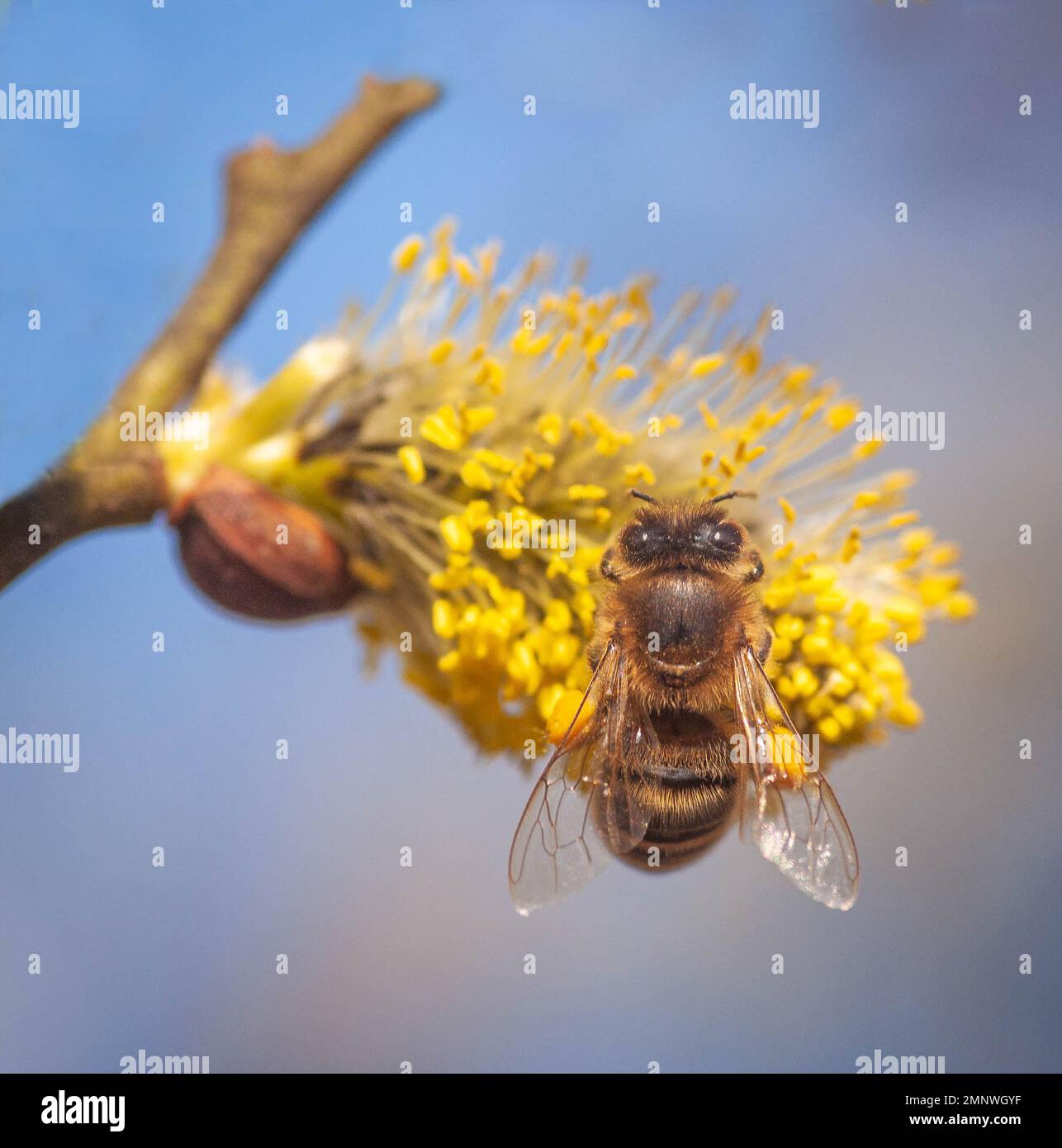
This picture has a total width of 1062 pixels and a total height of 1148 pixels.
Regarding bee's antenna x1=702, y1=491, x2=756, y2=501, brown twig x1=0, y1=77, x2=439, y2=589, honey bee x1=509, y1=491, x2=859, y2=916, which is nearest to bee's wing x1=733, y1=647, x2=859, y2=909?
honey bee x1=509, y1=491, x2=859, y2=916

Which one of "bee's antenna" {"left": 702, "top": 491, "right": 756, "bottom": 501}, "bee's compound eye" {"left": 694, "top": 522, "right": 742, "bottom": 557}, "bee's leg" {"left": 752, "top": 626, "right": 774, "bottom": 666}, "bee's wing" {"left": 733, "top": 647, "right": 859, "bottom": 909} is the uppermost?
"bee's antenna" {"left": 702, "top": 491, "right": 756, "bottom": 501}

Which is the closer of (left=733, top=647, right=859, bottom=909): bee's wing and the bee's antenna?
(left=733, top=647, right=859, bottom=909): bee's wing

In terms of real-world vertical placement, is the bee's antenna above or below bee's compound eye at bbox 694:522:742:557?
above

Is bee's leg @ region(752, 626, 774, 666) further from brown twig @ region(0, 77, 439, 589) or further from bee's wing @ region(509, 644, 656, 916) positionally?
brown twig @ region(0, 77, 439, 589)

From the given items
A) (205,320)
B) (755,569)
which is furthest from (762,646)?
(205,320)

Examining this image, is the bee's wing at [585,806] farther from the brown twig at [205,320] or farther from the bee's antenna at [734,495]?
the brown twig at [205,320]

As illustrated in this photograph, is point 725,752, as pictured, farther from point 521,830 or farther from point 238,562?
point 238,562

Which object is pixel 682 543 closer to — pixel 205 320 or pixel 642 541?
pixel 642 541
